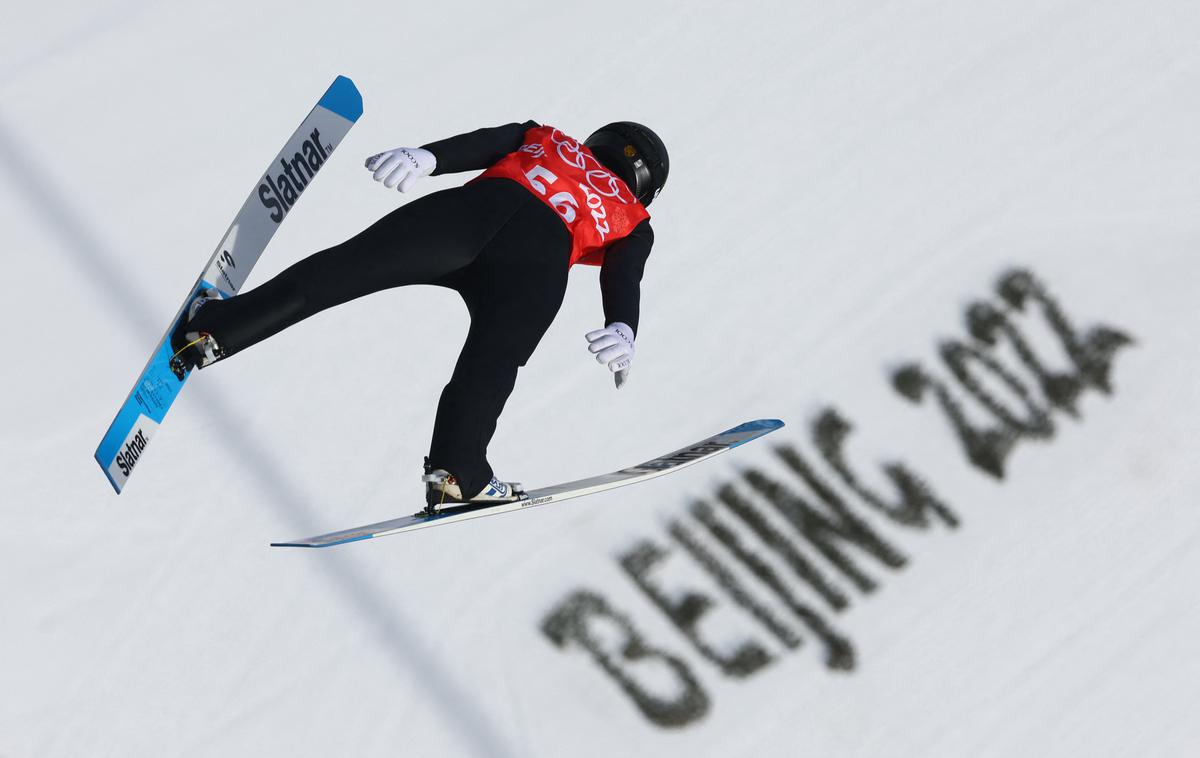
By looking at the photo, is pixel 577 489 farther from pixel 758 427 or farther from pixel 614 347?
pixel 758 427

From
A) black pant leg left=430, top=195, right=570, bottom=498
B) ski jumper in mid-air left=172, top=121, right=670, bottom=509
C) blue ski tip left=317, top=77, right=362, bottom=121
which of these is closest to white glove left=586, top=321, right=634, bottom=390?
ski jumper in mid-air left=172, top=121, right=670, bottom=509

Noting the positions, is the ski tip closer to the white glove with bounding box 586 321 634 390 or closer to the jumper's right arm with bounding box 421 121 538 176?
the white glove with bounding box 586 321 634 390

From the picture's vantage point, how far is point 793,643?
3605 mm

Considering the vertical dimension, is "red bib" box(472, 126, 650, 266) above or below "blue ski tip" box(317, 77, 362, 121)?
below

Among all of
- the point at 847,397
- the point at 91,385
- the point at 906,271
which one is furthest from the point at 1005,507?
the point at 91,385

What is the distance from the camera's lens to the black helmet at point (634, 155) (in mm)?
3670

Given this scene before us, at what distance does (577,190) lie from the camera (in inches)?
136

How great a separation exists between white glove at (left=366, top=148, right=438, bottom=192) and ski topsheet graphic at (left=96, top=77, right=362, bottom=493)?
1.82 ft

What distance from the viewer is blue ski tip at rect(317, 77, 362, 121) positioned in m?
3.93

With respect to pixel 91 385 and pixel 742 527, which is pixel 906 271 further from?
pixel 91 385

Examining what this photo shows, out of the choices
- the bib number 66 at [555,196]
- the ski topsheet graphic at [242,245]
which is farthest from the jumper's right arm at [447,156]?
the ski topsheet graphic at [242,245]

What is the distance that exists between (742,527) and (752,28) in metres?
1.84

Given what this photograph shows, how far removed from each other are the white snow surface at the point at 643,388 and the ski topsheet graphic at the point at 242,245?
239 millimetres

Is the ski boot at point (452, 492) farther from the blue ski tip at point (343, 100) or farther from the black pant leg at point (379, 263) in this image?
the blue ski tip at point (343, 100)
